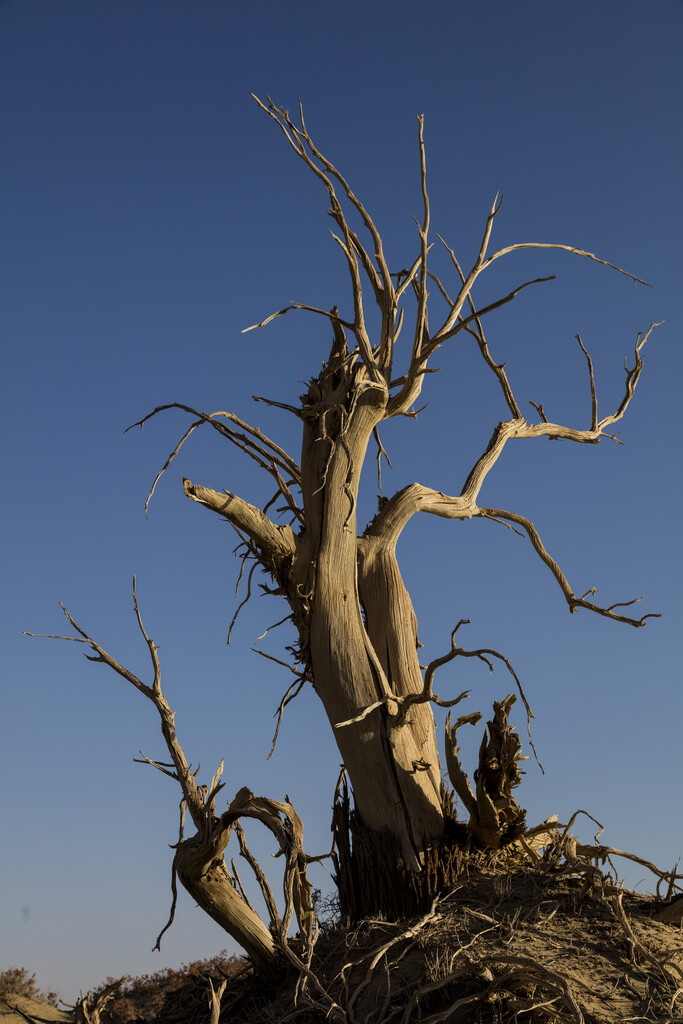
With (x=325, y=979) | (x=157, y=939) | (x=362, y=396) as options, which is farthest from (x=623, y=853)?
(x=362, y=396)

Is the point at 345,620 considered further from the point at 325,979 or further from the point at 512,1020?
the point at 512,1020

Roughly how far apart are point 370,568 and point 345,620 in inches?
21.4

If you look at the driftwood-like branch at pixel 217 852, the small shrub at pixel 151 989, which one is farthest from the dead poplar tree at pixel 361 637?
the small shrub at pixel 151 989

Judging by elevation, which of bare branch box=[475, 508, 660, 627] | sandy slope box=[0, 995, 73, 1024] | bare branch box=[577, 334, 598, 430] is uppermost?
bare branch box=[577, 334, 598, 430]

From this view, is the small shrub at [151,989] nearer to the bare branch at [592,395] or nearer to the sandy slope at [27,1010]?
the sandy slope at [27,1010]

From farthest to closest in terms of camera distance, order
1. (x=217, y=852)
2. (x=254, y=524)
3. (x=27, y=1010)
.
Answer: (x=27, y=1010) → (x=254, y=524) → (x=217, y=852)

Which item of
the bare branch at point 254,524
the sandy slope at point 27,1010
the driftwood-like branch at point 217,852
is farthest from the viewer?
the sandy slope at point 27,1010

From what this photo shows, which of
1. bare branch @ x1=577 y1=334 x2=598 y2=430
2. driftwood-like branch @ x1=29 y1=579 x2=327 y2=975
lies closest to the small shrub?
driftwood-like branch @ x1=29 y1=579 x2=327 y2=975

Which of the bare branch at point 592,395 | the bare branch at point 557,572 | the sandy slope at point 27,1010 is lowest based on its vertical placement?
the sandy slope at point 27,1010

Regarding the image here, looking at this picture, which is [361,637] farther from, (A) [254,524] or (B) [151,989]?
(B) [151,989]

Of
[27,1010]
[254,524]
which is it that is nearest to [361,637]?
[254,524]

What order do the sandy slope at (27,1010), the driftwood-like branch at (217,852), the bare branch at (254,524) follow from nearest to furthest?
the driftwood-like branch at (217,852) → the bare branch at (254,524) → the sandy slope at (27,1010)

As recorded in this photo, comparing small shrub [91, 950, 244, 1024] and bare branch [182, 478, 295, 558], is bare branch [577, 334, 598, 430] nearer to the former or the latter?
bare branch [182, 478, 295, 558]

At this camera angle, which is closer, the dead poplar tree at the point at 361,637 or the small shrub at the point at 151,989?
the dead poplar tree at the point at 361,637
